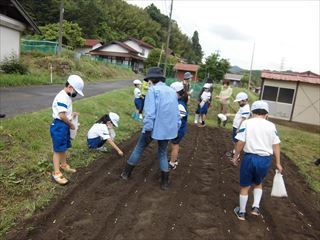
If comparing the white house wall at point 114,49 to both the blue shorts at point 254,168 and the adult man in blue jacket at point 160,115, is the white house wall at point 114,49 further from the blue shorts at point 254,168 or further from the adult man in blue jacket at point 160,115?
the blue shorts at point 254,168

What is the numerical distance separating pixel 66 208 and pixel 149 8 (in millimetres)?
96523

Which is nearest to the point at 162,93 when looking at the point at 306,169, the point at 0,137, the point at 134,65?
the point at 0,137

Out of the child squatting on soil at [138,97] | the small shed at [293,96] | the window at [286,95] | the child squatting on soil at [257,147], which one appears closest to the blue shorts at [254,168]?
the child squatting on soil at [257,147]

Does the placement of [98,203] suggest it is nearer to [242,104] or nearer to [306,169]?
[242,104]

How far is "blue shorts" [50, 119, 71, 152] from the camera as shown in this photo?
4.96 m

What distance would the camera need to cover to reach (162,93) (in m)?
5.23

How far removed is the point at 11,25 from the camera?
1691cm

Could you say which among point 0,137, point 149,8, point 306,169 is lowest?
point 306,169

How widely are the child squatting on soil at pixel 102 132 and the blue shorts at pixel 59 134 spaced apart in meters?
1.47

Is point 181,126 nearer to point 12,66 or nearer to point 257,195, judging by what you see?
point 257,195

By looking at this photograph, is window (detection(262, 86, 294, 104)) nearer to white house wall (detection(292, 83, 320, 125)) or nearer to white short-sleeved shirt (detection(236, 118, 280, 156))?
white house wall (detection(292, 83, 320, 125))

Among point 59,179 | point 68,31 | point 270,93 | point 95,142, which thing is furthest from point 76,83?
point 68,31

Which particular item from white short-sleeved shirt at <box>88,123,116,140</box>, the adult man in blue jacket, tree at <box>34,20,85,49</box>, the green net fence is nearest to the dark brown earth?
white short-sleeved shirt at <box>88,123,116,140</box>

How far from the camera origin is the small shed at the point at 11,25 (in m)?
16.5
